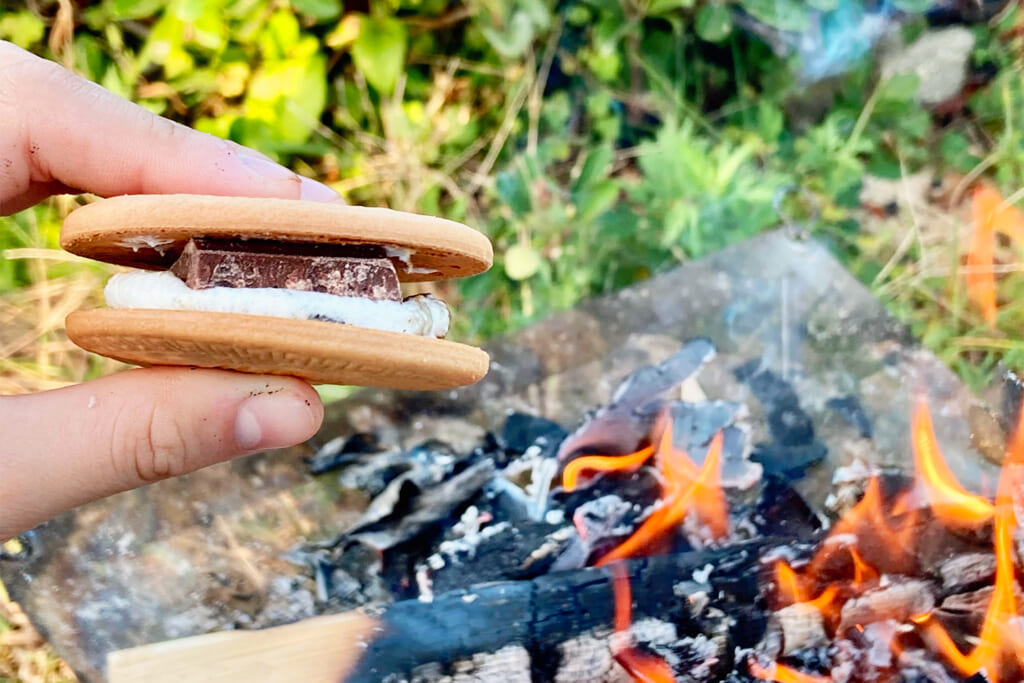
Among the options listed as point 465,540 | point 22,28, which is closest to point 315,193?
point 465,540

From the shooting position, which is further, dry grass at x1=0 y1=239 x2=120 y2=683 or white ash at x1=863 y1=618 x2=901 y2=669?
dry grass at x1=0 y1=239 x2=120 y2=683

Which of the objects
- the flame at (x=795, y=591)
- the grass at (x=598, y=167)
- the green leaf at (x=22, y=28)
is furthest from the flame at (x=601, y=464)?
the green leaf at (x=22, y=28)

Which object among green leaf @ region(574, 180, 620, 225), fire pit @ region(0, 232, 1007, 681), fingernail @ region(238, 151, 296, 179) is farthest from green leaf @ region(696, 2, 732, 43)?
fingernail @ region(238, 151, 296, 179)

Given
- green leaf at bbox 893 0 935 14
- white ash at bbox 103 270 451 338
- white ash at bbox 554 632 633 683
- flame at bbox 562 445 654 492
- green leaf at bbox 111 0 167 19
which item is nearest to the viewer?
white ash at bbox 103 270 451 338

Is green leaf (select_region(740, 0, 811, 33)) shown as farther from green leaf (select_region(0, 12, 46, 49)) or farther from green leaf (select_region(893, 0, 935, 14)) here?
green leaf (select_region(0, 12, 46, 49))

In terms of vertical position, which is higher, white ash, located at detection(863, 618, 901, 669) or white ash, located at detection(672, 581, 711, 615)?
white ash, located at detection(672, 581, 711, 615)

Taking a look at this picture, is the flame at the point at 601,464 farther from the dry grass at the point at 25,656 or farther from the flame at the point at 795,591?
the dry grass at the point at 25,656
